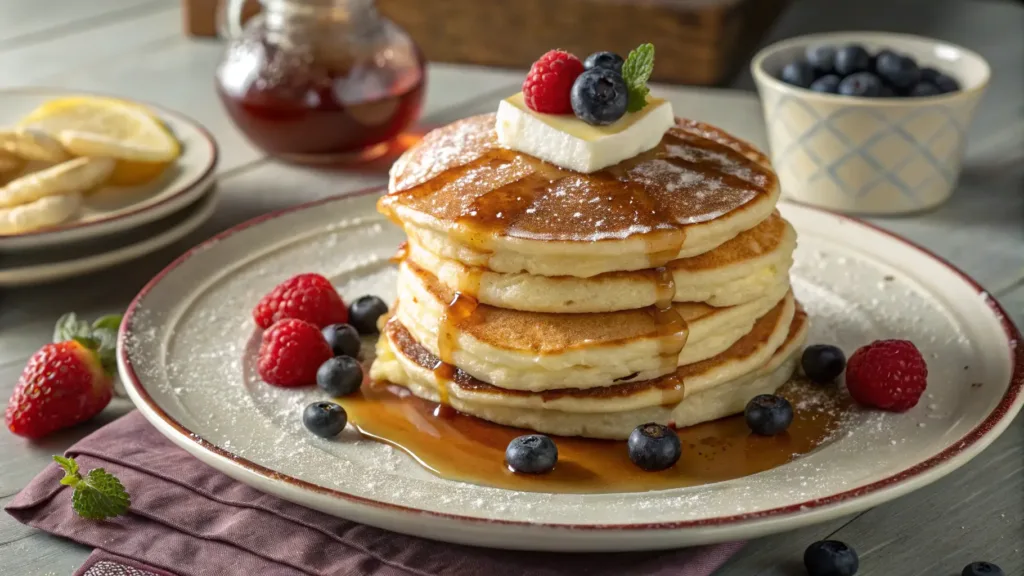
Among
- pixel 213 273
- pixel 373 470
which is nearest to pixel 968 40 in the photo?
pixel 213 273


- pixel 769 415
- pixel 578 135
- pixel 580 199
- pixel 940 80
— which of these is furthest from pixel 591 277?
pixel 940 80

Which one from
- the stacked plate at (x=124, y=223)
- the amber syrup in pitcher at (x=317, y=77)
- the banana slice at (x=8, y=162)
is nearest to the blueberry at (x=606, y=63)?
the stacked plate at (x=124, y=223)

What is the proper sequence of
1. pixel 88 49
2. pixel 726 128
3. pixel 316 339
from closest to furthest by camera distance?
pixel 316 339 → pixel 726 128 → pixel 88 49

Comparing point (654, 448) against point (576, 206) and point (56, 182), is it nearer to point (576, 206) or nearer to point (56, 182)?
point (576, 206)

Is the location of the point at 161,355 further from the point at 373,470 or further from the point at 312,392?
the point at 373,470

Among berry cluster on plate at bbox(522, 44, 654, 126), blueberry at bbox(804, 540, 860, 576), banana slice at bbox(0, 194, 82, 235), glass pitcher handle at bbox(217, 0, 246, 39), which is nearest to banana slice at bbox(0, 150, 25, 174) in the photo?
banana slice at bbox(0, 194, 82, 235)

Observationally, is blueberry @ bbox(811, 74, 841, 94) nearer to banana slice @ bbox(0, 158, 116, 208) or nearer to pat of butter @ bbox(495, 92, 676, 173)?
pat of butter @ bbox(495, 92, 676, 173)
